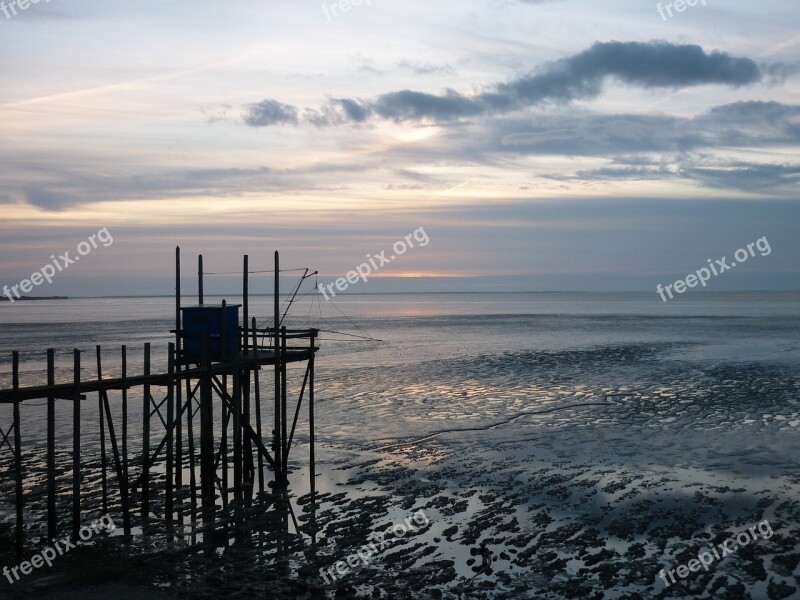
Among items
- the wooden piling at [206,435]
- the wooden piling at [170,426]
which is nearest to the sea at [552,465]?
the wooden piling at [206,435]

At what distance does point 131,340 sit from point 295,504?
2109 inches

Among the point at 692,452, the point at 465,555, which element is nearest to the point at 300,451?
the point at 465,555

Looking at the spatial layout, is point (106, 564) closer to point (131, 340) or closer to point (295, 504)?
point (295, 504)
